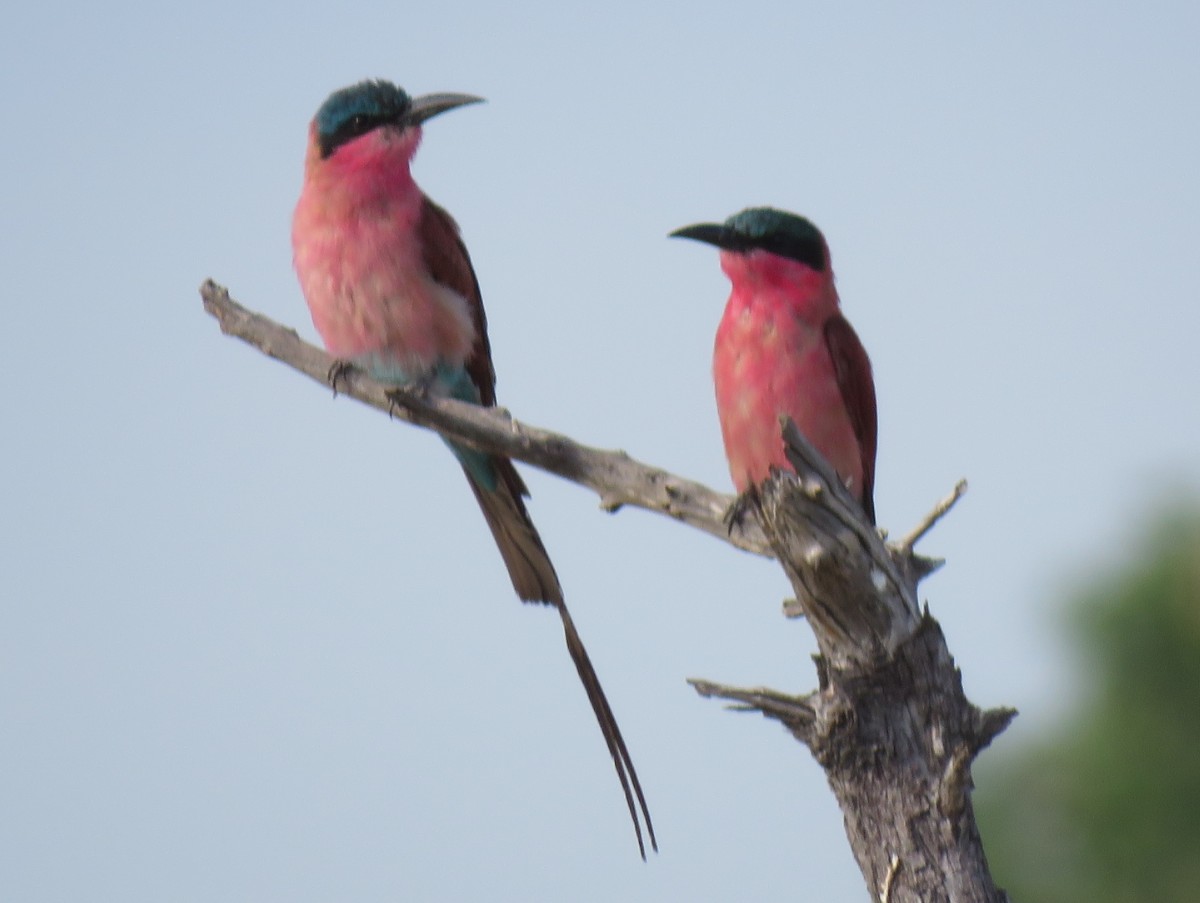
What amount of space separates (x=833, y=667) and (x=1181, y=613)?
353 inches

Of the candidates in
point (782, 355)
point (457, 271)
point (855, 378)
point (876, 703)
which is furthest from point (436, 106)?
point (876, 703)

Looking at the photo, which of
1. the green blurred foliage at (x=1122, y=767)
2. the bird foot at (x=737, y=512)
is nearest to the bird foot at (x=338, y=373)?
the bird foot at (x=737, y=512)

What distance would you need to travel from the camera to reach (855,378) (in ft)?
13.9

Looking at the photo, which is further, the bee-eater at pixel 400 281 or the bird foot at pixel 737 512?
the bee-eater at pixel 400 281

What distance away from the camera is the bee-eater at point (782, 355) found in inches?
162

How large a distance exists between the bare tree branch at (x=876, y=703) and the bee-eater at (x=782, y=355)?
2.77 ft

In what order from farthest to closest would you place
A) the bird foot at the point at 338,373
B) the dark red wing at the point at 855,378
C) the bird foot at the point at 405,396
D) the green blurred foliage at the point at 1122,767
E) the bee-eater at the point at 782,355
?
the green blurred foliage at the point at 1122,767 → the dark red wing at the point at 855,378 → the bee-eater at the point at 782,355 → the bird foot at the point at 338,373 → the bird foot at the point at 405,396

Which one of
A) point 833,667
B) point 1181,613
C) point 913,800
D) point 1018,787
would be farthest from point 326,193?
point 1181,613

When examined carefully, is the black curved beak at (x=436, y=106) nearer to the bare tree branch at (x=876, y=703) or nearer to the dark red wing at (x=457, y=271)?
the dark red wing at (x=457, y=271)

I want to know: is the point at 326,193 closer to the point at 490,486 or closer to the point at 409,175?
the point at 409,175

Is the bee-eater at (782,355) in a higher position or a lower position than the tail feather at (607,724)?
higher

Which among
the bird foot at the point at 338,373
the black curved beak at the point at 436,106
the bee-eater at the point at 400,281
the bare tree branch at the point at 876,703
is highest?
the black curved beak at the point at 436,106

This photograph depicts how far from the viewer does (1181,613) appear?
1142 cm

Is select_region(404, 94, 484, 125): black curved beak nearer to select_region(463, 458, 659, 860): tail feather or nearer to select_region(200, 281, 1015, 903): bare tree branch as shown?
select_region(463, 458, 659, 860): tail feather
